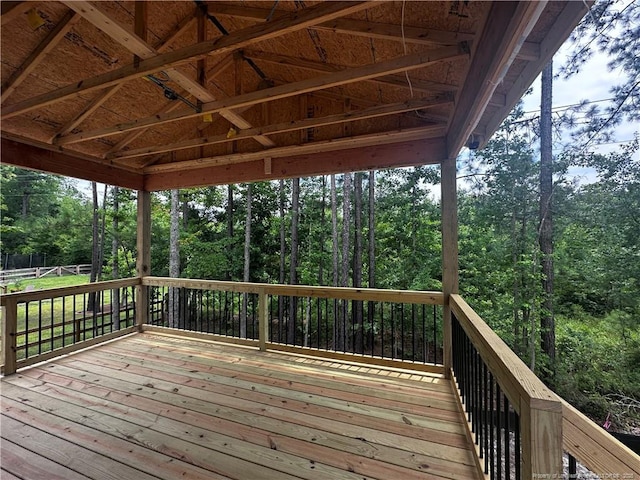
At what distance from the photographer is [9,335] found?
10.0 feet

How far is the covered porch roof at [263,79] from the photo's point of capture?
1579mm

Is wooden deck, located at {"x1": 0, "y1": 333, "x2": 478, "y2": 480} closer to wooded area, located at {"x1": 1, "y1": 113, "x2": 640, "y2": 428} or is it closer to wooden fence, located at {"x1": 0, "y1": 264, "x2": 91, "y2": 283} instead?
wooded area, located at {"x1": 1, "y1": 113, "x2": 640, "y2": 428}

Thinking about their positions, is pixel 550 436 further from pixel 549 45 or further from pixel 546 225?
pixel 546 225

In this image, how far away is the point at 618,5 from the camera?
3.68 m

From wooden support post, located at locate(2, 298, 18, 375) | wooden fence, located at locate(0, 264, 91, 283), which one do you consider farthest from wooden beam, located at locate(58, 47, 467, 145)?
wooden fence, located at locate(0, 264, 91, 283)

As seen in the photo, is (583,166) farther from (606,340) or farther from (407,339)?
(407,339)

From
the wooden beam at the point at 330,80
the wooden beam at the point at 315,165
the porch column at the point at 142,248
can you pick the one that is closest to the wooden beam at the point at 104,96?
the wooden beam at the point at 330,80

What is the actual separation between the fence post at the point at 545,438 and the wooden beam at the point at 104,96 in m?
3.26

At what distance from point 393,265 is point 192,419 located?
7993 millimetres

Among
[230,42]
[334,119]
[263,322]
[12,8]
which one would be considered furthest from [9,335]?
[334,119]

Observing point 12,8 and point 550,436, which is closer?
point 550,436

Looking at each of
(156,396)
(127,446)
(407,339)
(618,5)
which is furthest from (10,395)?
(407,339)

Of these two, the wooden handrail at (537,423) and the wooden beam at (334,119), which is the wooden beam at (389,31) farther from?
the wooden handrail at (537,423)

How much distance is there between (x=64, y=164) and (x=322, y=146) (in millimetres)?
3244
